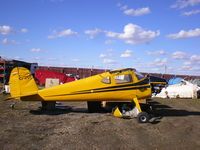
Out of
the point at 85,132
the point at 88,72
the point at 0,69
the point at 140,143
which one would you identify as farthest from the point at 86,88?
the point at 88,72

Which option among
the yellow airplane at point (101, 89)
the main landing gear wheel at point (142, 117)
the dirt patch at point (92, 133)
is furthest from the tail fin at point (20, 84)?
the main landing gear wheel at point (142, 117)

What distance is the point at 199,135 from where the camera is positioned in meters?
6.97

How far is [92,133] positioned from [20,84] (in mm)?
4646

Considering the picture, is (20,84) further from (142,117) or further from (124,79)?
(142,117)

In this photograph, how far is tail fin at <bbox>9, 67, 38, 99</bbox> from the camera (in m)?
8.98

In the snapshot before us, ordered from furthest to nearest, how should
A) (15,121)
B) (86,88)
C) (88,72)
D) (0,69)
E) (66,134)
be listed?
(88,72)
(0,69)
(86,88)
(15,121)
(66,134)

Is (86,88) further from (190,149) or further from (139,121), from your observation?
(190,149)

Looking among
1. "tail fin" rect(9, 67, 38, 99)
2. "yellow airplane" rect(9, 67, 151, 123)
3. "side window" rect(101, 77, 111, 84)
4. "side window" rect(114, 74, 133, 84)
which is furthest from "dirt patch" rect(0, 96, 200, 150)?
"side window" rect(114, 74, 133, 84)

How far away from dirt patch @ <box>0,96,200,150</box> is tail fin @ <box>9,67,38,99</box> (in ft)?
3.47

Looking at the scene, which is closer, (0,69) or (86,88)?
(86,88)

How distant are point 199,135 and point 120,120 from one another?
10.8 feet

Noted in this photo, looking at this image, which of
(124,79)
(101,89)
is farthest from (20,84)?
(124,79)

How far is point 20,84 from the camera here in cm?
914

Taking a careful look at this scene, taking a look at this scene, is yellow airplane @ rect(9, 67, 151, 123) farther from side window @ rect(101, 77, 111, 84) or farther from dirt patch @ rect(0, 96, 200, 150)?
dirt patch @ rect(0, 96, 200, 150)
